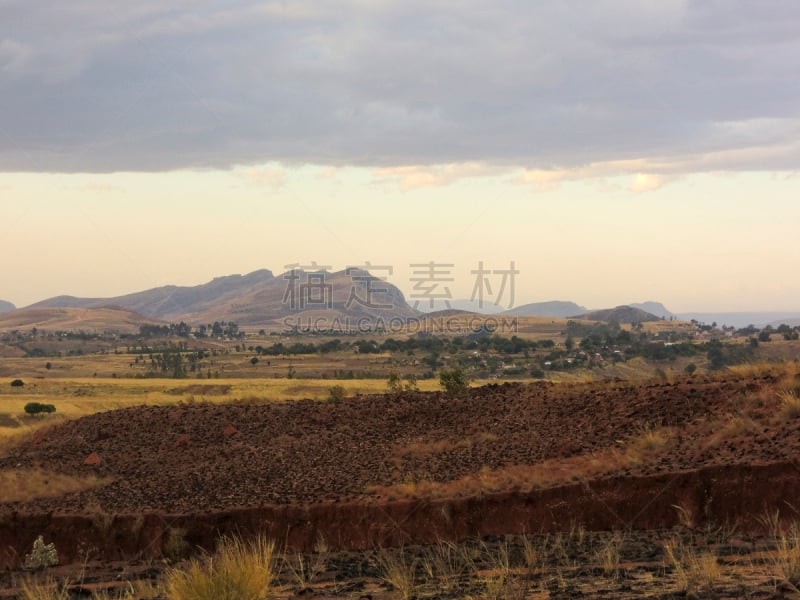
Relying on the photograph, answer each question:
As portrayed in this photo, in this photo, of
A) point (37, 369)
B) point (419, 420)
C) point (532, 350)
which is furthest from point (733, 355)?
point (37, 369)

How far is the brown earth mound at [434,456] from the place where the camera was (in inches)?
568

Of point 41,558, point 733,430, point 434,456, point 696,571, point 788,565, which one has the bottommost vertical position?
point 41,558

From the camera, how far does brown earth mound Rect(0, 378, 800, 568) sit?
1444cm

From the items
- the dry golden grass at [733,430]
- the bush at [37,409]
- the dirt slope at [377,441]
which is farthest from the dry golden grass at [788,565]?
the bush at [37,409]

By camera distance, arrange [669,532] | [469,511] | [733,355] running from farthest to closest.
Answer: [733,355] → [469,511] → [669,532]

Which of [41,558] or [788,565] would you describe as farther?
[41,558]

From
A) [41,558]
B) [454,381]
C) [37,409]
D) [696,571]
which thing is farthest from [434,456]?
[37,409]

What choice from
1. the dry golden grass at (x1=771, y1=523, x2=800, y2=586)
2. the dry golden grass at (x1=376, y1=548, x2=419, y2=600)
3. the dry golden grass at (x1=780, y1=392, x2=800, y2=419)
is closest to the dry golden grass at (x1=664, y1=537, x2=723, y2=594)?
the dry golden grass at (x1=771, y1=523, x2=800, y2=586)

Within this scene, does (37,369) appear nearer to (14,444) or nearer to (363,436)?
(14,444)

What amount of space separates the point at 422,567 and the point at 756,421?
28.4 feet

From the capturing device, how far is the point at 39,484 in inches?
729

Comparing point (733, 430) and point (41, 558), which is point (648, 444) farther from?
point (41, 558)

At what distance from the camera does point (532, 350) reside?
74188 mm

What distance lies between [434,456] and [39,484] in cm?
843
